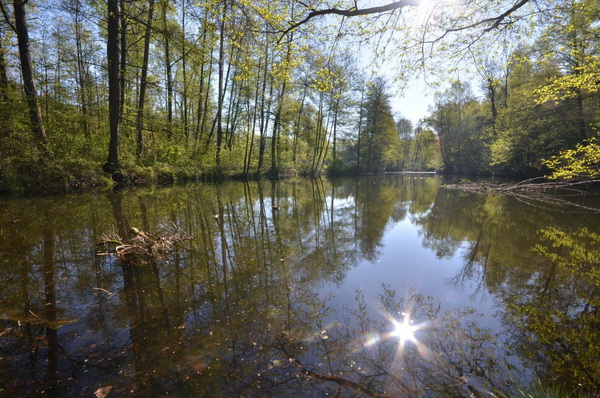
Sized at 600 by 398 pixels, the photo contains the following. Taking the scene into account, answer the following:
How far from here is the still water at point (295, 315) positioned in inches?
86.0

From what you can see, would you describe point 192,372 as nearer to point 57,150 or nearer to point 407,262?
point 407,262

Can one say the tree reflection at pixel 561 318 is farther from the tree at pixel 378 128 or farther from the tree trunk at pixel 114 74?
the tree at pixel 378 128

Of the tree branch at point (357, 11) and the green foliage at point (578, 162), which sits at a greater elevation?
the tree branch at point (357, 11)

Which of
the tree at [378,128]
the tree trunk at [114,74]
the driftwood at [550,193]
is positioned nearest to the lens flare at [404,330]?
the driftwood at [550,193]

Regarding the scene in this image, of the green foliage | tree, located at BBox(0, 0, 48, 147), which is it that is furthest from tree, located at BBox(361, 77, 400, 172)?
tree, located at BBox(0, 0, 48, 147)

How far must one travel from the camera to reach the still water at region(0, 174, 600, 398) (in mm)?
2184

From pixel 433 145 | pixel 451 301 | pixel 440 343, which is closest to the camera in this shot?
pixel 440 343

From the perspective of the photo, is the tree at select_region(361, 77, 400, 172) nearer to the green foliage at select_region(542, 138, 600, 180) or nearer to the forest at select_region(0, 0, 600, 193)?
the forest at select_region(0, 0, 600, 193)

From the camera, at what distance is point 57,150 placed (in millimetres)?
11242

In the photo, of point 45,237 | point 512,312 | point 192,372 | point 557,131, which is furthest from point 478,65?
point 557,131

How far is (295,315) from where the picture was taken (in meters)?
3.13

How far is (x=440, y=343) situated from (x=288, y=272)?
7.47 ft

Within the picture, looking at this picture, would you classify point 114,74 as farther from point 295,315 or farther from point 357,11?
point 295,315

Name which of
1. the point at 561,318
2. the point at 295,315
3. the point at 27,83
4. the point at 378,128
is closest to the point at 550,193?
the point at 561,318
